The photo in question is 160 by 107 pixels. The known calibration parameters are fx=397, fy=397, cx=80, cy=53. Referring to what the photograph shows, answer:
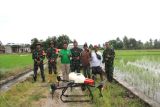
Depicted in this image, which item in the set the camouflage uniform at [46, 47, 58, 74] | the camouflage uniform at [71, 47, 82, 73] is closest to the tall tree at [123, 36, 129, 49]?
the camouflage uniform at [46, 47, 58, 74]

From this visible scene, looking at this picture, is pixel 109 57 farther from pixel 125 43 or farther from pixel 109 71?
pixel 125 43

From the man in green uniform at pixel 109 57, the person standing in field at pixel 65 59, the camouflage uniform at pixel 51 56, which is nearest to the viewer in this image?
→ the person standing in field at pixel 65 59

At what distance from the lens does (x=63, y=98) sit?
12.0 m

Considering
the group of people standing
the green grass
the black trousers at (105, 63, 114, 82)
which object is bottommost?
the green grass

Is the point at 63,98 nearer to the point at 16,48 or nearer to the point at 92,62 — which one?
the point at 92,62

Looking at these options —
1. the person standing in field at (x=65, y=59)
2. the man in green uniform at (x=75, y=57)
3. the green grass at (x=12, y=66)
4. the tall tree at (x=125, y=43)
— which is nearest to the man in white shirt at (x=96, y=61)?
the man in green uniform at (x=75, y=57)

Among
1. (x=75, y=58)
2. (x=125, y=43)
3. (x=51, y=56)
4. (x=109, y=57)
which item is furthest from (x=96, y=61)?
(x=125, y=43)

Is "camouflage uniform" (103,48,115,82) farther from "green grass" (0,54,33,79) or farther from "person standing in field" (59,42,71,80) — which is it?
"green grass" (0,54,33,79)

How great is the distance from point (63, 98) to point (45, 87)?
3.45 metres

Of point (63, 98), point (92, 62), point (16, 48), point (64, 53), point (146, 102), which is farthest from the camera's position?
point (16, 48)

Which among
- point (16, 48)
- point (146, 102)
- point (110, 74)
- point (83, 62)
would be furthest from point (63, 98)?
point (16, 48)

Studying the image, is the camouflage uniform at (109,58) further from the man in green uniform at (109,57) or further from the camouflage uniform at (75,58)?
the camouflage uniform at (75,58)

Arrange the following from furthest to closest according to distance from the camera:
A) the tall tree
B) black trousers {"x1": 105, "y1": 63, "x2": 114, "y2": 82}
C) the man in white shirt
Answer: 1. the tall tree
2. black trousers {"x1": 105, "y1": 63, "x2": 114, "y2": 82}
3. the man in white shirt

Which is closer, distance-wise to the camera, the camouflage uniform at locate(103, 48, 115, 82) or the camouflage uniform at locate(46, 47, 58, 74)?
the camouflage uniform at locate(103, 48, 115, 82)
